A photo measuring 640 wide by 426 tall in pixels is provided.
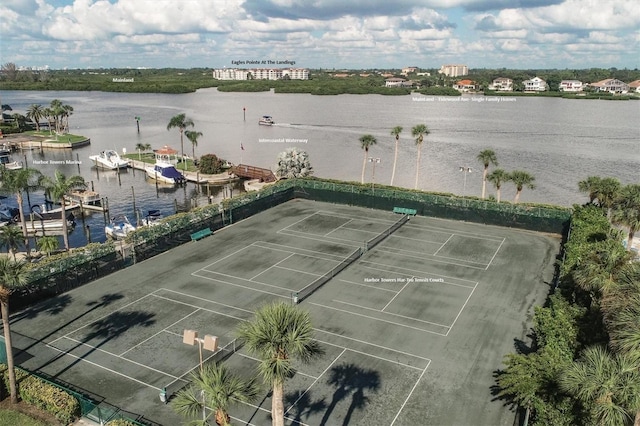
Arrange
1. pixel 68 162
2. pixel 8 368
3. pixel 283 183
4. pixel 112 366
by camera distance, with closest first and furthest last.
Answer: pixel 8 368, pixel 112 366, pixel 283 183, pixel 68 162

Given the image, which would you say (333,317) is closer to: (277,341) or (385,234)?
(277,341)

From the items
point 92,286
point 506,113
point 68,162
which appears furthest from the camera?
point 506,113

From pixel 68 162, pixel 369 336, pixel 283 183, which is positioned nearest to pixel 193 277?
pixel 369 336

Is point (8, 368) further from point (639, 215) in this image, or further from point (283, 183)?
point (639, 215)

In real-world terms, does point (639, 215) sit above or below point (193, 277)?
above

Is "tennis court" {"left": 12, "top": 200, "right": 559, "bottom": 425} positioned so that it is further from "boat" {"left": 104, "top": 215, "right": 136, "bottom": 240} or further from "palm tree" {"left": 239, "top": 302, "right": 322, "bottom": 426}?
"boat" {"left": 104, "top": 215, "right": 136, "bottom": 240}

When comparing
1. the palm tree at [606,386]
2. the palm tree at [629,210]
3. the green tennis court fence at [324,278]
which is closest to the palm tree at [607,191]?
the palm tree at [629,210]

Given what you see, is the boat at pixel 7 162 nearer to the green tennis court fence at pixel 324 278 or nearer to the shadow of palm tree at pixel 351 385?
the green tennis court fence at pixel 324 278
